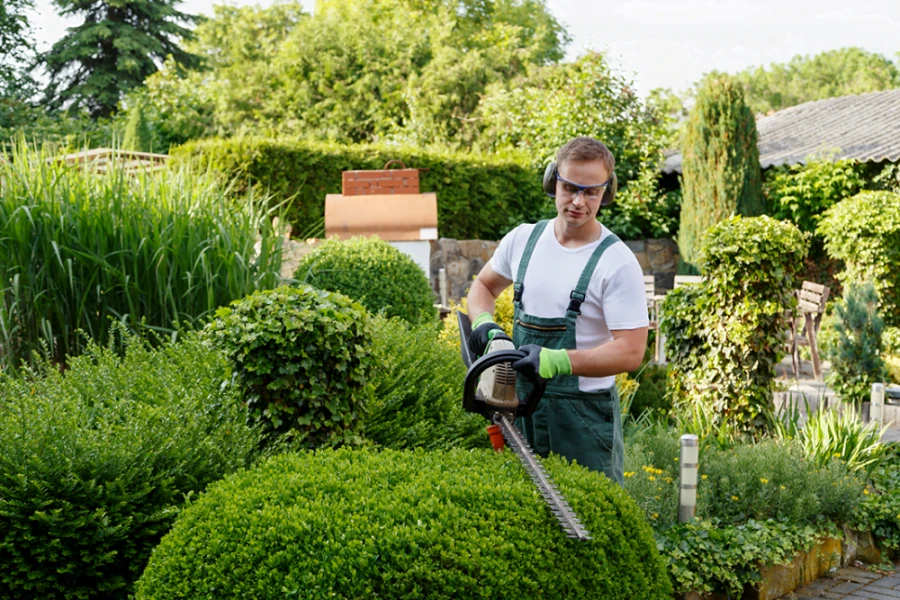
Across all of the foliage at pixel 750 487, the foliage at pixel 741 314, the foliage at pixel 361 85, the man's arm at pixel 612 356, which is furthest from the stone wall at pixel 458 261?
the man's arm at pixel 612 356

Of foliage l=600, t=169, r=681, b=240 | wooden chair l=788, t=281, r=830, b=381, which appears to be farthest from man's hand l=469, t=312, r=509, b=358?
foliage l=600, t=169, r=681, b=240

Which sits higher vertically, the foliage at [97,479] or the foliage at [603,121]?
the foliage at [603,121]

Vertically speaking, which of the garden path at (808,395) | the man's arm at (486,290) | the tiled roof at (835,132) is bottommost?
the garden path at (808,395)

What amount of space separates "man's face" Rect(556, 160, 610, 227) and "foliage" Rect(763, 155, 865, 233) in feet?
41.1

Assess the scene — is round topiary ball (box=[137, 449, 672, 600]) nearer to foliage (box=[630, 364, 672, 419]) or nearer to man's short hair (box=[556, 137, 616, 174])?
man's short hair (box=[556, 137, 616, 174])

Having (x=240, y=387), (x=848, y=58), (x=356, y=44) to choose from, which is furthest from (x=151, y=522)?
(x=848, y=58)

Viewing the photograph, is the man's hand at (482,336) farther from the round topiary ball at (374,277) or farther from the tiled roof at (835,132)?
the tiled roof at (835,132)

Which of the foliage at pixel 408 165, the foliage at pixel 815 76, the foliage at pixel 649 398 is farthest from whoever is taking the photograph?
the foliage at pixel 815 76

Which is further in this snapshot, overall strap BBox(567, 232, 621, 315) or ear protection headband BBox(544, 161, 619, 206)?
ear protection headband BBox(544, 161, 619, 206)

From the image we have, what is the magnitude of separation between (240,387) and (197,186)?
102 inches

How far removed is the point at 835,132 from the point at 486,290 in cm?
1622

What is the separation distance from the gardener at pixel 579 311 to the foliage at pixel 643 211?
11916mm

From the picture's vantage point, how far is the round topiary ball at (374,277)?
6.84 m

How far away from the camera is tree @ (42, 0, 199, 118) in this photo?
26.1 metres
